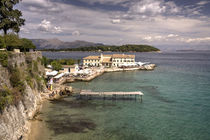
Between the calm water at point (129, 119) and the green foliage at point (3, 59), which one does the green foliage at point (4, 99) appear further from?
the calm water at point (129, 119)

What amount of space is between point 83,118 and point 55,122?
391 centimetres

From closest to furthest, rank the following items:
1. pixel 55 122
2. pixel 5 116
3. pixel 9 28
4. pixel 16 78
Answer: pixel 5 116 → pixel 16 78 → pixel 55 122 → pixel 9 28

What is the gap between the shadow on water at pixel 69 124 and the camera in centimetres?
2005

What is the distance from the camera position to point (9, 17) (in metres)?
32.2

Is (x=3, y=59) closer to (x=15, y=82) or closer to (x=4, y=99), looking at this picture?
(x=15, y=82)

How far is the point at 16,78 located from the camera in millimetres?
20062

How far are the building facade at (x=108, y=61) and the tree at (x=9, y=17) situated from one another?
48310 millimetres

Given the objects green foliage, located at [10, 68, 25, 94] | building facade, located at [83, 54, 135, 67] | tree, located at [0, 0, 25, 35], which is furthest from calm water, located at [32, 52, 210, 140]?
building facade, located at [83, 54, 135, 67]

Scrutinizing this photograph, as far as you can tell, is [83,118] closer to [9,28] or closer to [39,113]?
[39,113]

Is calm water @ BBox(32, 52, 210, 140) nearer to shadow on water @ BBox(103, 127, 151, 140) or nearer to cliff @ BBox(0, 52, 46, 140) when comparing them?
shadow on water @ BBox(103, 127, 151, 140)

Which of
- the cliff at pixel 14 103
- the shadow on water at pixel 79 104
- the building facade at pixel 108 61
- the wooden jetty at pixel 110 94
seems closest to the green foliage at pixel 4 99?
the cliff at pixel 14 103

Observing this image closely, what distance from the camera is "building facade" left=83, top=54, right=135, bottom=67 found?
81.9 m

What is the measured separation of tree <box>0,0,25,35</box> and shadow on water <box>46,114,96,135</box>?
21.8m

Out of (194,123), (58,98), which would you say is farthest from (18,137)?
(194,123)
